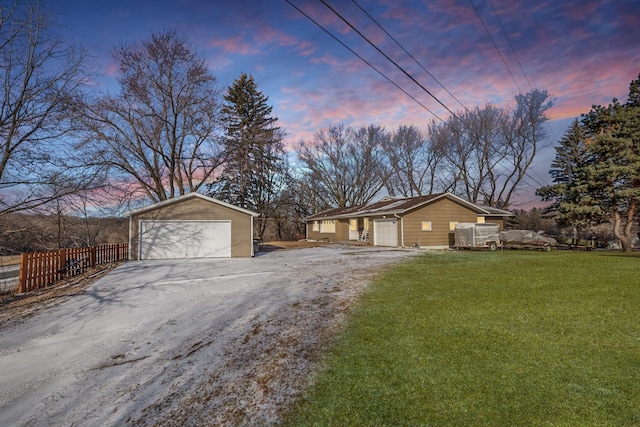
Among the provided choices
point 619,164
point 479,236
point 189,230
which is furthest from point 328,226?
point 619,164

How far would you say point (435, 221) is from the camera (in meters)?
21.1

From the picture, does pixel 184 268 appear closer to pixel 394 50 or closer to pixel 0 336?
pixel 0 336

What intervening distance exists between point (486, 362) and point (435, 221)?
721 inches

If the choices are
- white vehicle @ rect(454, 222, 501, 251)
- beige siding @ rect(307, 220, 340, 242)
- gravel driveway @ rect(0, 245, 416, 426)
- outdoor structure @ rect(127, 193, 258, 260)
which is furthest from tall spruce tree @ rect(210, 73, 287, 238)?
gravel driveway @ rect(0, 245, 416, 426)

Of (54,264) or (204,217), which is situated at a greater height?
(204,217)

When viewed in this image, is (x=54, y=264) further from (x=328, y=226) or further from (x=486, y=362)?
(x=328, y=226)

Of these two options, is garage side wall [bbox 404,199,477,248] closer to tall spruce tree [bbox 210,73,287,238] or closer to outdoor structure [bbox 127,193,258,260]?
outdoor structure [bbox 127,193,258,260]

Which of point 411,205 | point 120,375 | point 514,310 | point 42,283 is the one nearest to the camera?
point 120,375

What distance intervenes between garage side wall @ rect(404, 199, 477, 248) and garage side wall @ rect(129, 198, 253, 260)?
400 inches

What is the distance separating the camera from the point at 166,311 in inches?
269

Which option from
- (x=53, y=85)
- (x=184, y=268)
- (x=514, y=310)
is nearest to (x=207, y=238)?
(x=184, y=268)

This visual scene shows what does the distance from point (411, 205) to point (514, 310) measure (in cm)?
1538

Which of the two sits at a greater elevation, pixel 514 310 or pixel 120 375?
pixel 514 310

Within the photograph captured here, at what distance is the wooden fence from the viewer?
9.52 meters
